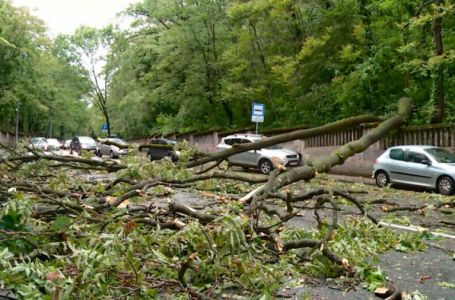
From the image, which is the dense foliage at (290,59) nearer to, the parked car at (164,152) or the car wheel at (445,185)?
the car wheel at (445,185)

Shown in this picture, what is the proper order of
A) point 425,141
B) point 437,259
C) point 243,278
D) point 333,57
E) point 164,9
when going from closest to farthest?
point 243,278
point 437,259
point 425,141
point 333,57
point 164,9

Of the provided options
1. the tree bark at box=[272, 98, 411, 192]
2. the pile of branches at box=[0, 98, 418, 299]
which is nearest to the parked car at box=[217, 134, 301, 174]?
the tree bark at box=[272, 98, 411, 192]

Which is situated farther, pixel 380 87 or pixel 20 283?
pixel 380 87

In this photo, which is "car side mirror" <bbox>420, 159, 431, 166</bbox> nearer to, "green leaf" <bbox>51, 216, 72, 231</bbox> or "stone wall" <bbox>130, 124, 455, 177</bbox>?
"stone wall" <bbox>130, 124, 455, 177</bbox>

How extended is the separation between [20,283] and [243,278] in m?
1.53

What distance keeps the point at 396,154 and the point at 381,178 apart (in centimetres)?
94

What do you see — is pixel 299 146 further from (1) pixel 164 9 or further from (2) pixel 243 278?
(2) pixel 243 278

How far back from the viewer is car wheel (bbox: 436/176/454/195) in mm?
13547

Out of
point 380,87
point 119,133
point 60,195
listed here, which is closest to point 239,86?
point 380,87

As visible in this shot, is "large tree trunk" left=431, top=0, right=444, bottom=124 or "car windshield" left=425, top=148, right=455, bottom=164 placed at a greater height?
"large tree trunk" left=431, top=0, right=444, bottom=124

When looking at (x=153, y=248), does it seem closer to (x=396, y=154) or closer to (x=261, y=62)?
(x=396, y=154)

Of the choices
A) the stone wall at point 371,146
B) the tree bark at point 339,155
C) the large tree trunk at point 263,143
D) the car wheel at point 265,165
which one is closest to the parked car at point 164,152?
the large tree trunk at point 263,143

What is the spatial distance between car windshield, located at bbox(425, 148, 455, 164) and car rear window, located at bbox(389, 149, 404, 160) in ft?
2.62

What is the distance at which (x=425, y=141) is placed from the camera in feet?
56.5
